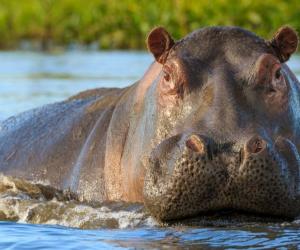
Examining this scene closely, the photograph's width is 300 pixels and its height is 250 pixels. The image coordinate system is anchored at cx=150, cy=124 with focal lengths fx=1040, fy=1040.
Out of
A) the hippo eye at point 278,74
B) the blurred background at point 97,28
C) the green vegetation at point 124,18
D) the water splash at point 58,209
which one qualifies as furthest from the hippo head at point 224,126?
the green vegetation at point 124,18

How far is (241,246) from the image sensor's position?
4.90 metres

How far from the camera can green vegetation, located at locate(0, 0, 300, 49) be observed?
27312 mm

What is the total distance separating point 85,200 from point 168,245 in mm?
1648

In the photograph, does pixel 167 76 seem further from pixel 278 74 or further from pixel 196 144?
pixel 196 144

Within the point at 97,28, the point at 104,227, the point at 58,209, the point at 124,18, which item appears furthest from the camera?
the point at 124,18

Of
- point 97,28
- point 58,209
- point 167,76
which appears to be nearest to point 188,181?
point 167,76

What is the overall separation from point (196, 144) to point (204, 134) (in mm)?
130

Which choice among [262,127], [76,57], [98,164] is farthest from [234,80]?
[76,57]

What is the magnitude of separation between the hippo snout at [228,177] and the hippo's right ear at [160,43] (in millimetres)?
792

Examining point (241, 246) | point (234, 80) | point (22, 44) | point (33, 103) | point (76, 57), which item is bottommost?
point (241, 246)

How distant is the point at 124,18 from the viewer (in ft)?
100

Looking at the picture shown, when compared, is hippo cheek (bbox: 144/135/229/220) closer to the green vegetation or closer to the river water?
the river water

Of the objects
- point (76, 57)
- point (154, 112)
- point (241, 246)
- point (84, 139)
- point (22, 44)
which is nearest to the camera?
point (241, 246)

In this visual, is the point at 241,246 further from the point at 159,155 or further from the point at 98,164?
the point at 98,164
